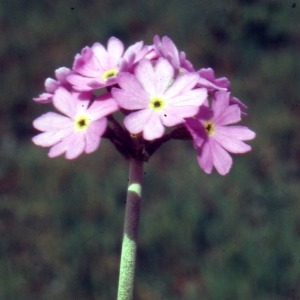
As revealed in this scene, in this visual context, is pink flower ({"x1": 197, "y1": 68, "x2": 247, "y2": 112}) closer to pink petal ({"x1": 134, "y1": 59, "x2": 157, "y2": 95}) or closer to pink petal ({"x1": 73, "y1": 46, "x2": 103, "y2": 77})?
pink petal ({"x1": 134, "y1": 59, "x2": 157, "y2": 95})

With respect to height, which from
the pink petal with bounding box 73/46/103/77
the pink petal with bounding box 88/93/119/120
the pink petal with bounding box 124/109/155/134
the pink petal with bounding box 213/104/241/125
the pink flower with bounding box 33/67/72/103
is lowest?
the pink petal with bounding box 124/109/155/134

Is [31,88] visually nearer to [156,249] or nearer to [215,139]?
[156,249]

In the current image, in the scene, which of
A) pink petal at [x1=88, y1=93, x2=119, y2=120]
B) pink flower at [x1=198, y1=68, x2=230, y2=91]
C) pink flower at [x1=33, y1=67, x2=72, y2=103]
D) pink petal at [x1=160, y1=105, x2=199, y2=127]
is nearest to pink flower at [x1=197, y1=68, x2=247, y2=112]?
pink flower at [x1=198, y1=68, x2=230, y2=91]

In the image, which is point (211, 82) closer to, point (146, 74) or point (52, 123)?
point (146, 74)

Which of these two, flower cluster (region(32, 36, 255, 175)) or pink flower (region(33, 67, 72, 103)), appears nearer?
flower cluster (region(32, 36, 255, 175))

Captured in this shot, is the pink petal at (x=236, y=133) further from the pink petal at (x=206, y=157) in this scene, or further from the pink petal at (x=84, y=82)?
the pink petal at (x=84, y=82)

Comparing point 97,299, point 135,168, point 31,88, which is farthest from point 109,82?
point 31,88

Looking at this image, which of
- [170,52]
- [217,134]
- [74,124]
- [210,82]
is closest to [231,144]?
[217,134]
